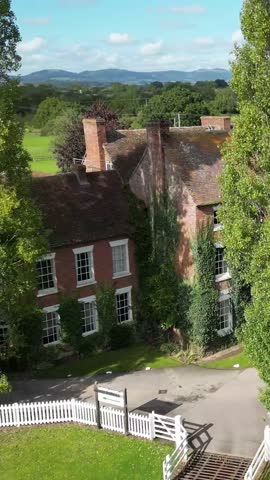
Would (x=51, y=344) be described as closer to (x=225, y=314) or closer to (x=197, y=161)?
(x=225, y=314)

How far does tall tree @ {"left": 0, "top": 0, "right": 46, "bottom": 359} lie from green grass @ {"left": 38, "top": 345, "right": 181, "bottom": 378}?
709 centimetres

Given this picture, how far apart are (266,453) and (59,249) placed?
15.5m

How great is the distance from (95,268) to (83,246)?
1522 mm

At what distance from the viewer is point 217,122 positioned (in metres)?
51.0

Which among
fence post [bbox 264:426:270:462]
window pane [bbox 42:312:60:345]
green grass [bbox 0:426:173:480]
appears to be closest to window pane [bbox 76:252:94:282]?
window pane [bbox 42:312:60:345]

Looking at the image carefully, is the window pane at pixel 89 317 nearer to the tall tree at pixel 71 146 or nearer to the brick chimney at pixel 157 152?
the brick chimney at pixel 157 152

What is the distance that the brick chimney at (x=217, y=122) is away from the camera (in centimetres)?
4912

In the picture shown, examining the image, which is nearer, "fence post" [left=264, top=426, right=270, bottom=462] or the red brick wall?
"fence post" [left=264, top=426, right=270, bottom=462]

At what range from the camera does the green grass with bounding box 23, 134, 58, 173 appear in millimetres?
90613

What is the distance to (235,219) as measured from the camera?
2000 cm

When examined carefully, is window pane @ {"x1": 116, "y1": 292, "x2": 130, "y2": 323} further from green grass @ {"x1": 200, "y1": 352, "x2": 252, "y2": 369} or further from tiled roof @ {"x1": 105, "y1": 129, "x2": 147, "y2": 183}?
tiled roof @ {"x1": 105, "y1": 129, "x2": 147, "y2": 183}

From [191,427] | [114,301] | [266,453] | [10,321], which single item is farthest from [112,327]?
[266,453]

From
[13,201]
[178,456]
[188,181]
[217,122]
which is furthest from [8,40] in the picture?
[217,122]

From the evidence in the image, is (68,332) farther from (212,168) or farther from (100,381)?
(212,168)
